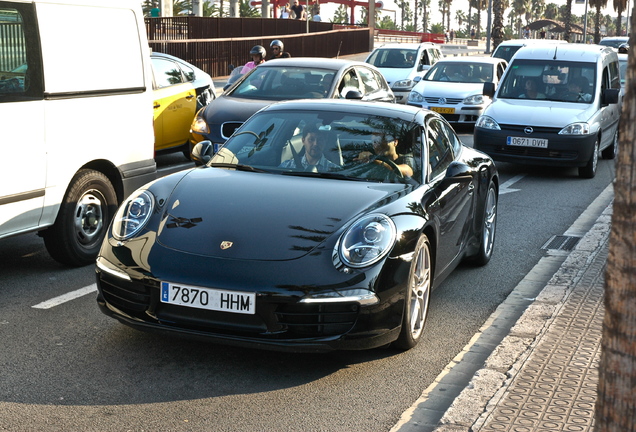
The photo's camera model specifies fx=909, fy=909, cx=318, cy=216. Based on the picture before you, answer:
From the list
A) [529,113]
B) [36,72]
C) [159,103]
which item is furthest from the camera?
[529,113]

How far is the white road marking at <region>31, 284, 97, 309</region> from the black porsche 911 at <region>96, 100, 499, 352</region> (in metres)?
1.08

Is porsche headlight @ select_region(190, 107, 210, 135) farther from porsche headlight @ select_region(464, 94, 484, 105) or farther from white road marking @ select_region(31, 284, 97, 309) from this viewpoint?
porsche headlight @ select_region(464, 94, 484, 105)

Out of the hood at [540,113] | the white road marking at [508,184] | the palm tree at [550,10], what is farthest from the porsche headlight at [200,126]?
the palm tree at [550,10]

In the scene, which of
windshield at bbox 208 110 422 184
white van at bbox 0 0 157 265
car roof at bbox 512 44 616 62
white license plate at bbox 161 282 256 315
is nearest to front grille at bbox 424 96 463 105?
car roof at bbox 512 44 616 62

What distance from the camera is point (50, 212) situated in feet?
21.5

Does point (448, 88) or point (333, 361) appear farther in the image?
point (448, 88)

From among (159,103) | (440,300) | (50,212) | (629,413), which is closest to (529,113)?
(159,103)

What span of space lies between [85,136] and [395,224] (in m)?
2.92

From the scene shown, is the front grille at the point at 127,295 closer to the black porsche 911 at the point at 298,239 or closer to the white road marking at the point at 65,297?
the black porsche 911 at the point at 298,239

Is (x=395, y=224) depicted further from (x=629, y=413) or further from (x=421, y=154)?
(x=629, y=413)

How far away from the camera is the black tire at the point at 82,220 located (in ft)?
22.1

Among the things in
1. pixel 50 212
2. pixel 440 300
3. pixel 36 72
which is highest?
pixel 36 72

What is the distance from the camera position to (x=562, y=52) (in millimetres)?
13922

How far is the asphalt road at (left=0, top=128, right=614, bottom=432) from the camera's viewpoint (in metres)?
4.18
